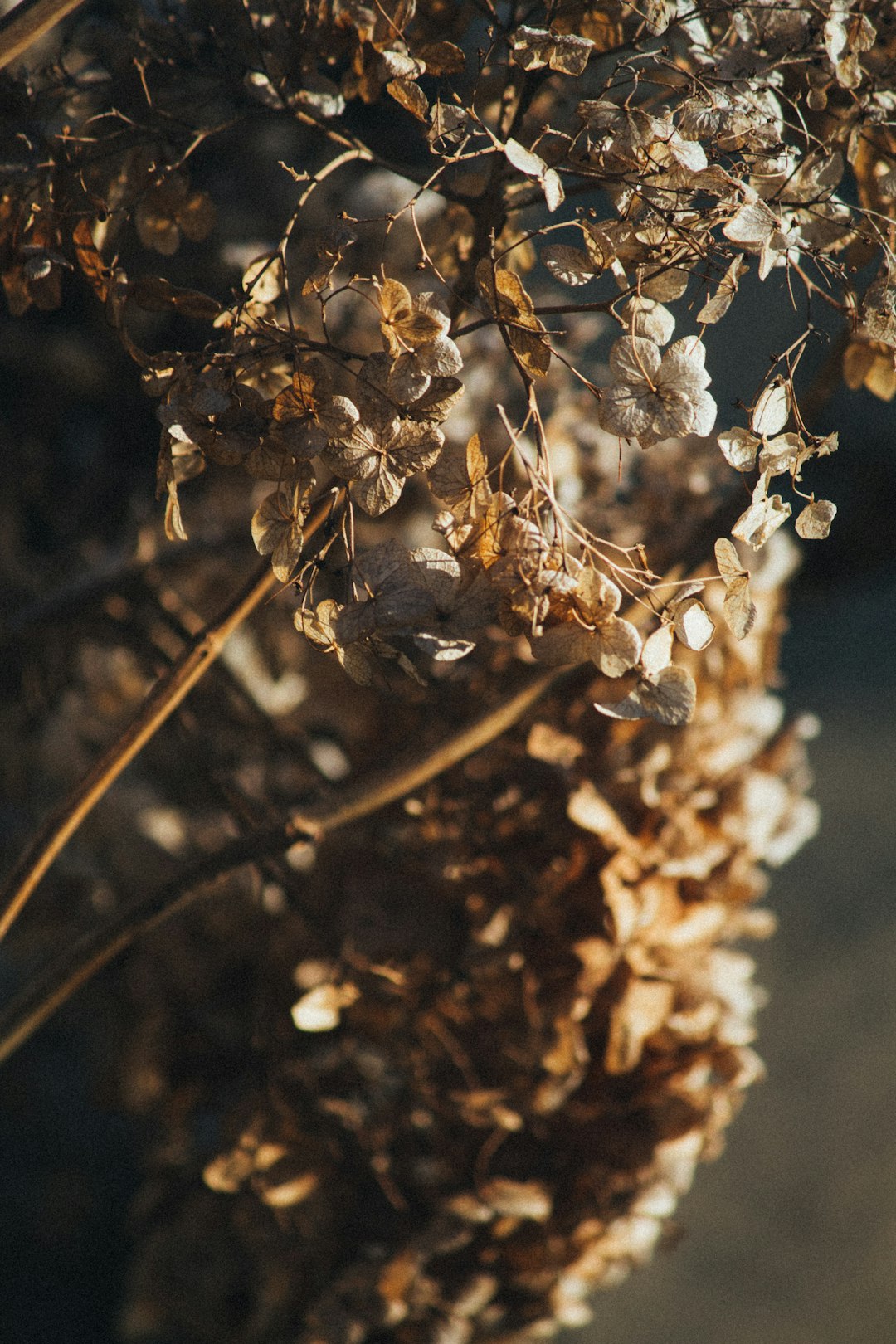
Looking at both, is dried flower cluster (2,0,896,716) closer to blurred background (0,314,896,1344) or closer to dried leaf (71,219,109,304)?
dried leaf (71,219,109,304)

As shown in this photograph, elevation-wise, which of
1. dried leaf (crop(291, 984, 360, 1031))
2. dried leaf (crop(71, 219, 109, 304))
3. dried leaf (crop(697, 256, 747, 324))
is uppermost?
dried leaf (crop(71, 219, 109, 304))

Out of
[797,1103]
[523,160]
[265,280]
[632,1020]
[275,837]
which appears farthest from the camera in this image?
[797,1103]

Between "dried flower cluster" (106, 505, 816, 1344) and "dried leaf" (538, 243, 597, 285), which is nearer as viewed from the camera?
"dried leaf" (538, 243, 597, 285)

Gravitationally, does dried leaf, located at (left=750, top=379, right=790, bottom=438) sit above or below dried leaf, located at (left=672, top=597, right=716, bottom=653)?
above

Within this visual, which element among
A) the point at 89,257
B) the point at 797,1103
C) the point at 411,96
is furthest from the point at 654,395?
the point at 797,1103

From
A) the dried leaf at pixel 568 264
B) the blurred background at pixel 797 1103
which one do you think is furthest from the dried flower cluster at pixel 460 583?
the blurred background at pixel 797 1103

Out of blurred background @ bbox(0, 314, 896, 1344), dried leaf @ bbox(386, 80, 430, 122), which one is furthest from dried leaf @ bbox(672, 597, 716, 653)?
blurred background @ bbox(0, 314, 896, 1344)

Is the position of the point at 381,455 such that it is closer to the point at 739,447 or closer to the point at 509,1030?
the point at 739,447

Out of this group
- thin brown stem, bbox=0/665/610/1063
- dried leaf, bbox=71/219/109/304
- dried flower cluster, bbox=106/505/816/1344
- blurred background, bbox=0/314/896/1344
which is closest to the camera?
dried leaf, bbox=71/219/109/304

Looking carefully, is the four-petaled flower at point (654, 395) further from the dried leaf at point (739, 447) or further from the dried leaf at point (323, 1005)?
the dried leaf at point (323, 1005)
